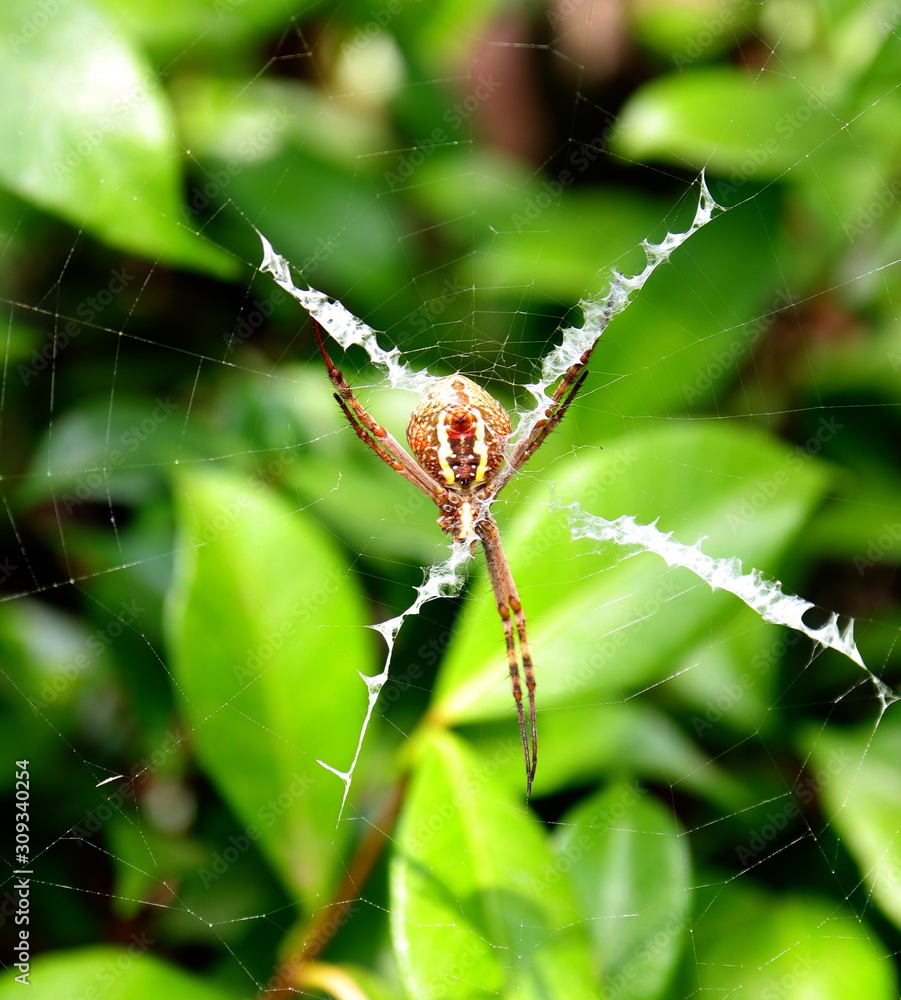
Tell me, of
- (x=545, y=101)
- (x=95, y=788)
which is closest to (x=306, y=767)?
(x=95, y=788)

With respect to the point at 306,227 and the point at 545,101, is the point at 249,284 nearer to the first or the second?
the point at 306,227

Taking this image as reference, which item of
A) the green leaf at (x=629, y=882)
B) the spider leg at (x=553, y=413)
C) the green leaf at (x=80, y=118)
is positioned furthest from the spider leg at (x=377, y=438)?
the green leaf at (x=629, y=882)

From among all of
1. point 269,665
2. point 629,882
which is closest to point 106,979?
point 269,665

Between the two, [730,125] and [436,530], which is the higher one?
[730,125]

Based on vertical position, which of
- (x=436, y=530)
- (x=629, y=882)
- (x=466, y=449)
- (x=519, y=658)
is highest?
(x=466, y=449)

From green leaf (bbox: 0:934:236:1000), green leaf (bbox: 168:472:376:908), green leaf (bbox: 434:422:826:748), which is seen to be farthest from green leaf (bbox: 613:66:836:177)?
green leaf (bbox: 0:934:236:1000)

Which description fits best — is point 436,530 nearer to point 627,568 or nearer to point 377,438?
point 377,438
